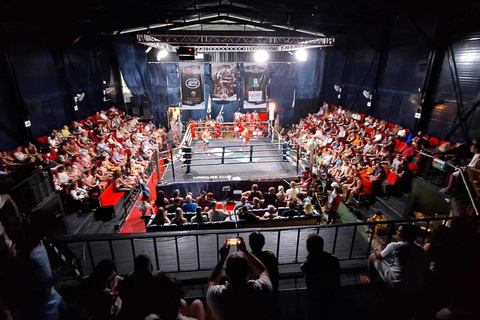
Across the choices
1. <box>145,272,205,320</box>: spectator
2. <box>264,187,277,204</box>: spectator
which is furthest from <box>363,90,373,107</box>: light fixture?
<box>145,272,205,320</box>: spectator

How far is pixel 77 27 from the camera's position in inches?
398

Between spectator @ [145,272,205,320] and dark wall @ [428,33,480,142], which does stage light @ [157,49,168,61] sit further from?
spectator @ [145,272,205,320]

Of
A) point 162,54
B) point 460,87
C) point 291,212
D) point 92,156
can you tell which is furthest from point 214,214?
point 162,54

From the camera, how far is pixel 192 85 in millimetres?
15352

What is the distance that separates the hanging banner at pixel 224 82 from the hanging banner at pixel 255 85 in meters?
0.80

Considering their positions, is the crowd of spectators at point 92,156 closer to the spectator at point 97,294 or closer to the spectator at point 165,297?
the spectator at point 97,294

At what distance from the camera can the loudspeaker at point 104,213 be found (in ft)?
22.0

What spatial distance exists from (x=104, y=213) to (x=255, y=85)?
11976 mm

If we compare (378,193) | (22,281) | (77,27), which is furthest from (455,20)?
(77,27)

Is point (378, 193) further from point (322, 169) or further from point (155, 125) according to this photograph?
point (155, 125)

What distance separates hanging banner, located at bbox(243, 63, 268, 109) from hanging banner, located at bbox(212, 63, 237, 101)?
2.63 ft

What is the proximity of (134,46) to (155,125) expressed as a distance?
4537 millimetres

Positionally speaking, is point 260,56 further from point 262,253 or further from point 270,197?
point 262,253

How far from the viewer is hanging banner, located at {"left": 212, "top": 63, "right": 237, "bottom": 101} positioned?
50.7 ft
